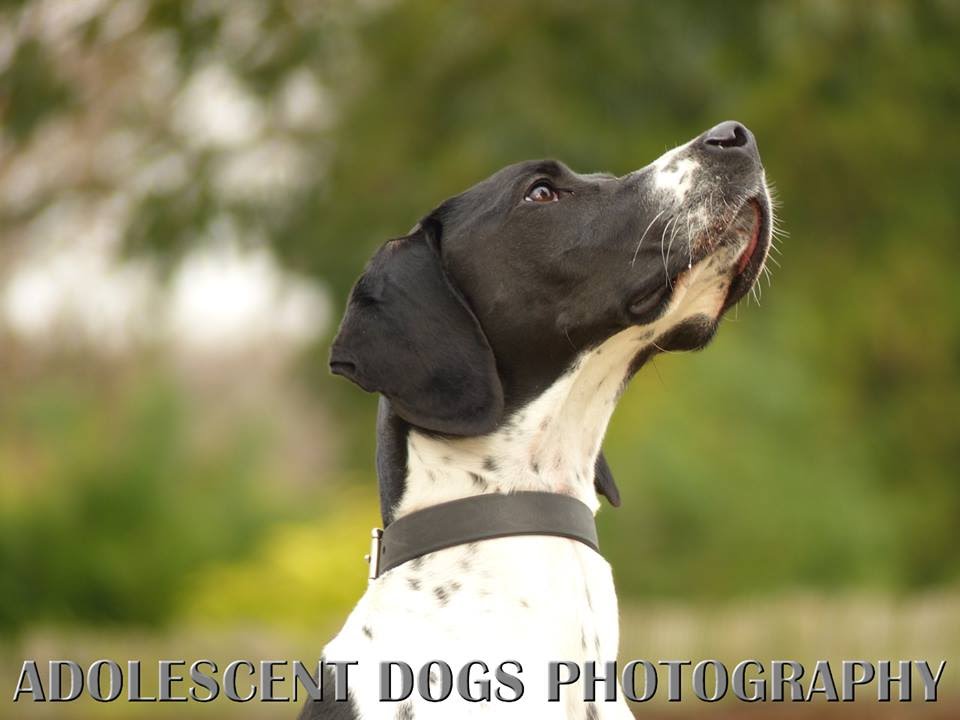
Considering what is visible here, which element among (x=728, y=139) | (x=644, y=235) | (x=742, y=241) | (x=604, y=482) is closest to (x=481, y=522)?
(x=604, y=482)

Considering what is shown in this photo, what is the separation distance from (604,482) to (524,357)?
450mm

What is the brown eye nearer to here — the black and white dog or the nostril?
the black and white dog

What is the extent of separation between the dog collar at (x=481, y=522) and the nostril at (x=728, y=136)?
35.5 inches

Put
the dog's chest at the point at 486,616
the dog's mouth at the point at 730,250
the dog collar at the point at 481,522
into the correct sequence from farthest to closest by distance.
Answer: the dog's mouth at the point at 730,250, the dog collar at the point at 481,522, the dog's chest at the point at 486,616

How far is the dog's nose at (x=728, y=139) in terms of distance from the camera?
317 centimetres

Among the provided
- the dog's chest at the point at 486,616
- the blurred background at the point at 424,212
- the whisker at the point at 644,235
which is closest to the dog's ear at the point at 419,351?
the dog's chest at the point at 486,616

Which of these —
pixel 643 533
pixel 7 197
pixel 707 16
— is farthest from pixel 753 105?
pixel 7 197

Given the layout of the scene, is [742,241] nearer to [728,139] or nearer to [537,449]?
[728,139]

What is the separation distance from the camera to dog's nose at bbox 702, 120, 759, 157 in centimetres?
317

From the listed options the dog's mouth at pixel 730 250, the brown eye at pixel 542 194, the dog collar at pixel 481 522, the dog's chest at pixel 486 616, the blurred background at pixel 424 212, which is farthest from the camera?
the blurred background at pixel 424 212

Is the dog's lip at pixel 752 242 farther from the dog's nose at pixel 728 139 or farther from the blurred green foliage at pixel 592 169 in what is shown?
the blurred green foliage at pixel 592 169

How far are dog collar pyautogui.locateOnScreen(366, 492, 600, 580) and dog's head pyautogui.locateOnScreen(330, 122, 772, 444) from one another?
17cm

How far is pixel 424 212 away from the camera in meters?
9.39

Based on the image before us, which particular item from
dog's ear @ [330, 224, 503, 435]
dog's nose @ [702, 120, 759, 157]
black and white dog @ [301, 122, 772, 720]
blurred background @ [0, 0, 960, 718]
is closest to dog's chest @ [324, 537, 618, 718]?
black and white dog @ [301, 122, 772, 720]
